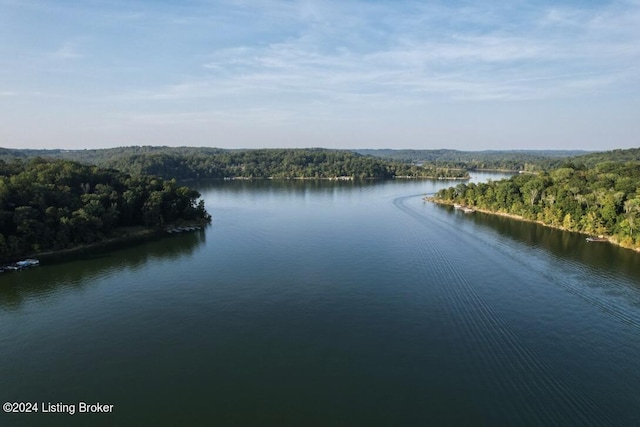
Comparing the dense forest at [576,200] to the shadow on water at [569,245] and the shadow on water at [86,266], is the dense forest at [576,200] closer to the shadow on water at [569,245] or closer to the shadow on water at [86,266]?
the shadow on water at [569,245]

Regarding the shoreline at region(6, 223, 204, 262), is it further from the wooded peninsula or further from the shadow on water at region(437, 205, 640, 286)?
the shadow on water at region(437, 205, 640, 286)

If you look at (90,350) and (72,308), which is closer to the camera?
(90,350)

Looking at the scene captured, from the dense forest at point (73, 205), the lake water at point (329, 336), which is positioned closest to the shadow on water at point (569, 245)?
the lake water at point (329, 336)

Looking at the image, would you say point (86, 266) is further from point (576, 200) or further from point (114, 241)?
point (576, 200)

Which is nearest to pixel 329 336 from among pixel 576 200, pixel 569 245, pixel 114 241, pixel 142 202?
pixel 114 241

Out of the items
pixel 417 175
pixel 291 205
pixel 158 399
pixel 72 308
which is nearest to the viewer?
pixel 158 399

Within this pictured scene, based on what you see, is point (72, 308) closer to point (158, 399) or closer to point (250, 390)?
point (158, 399)

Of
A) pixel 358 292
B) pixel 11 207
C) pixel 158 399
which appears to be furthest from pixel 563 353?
pixel 11 207
